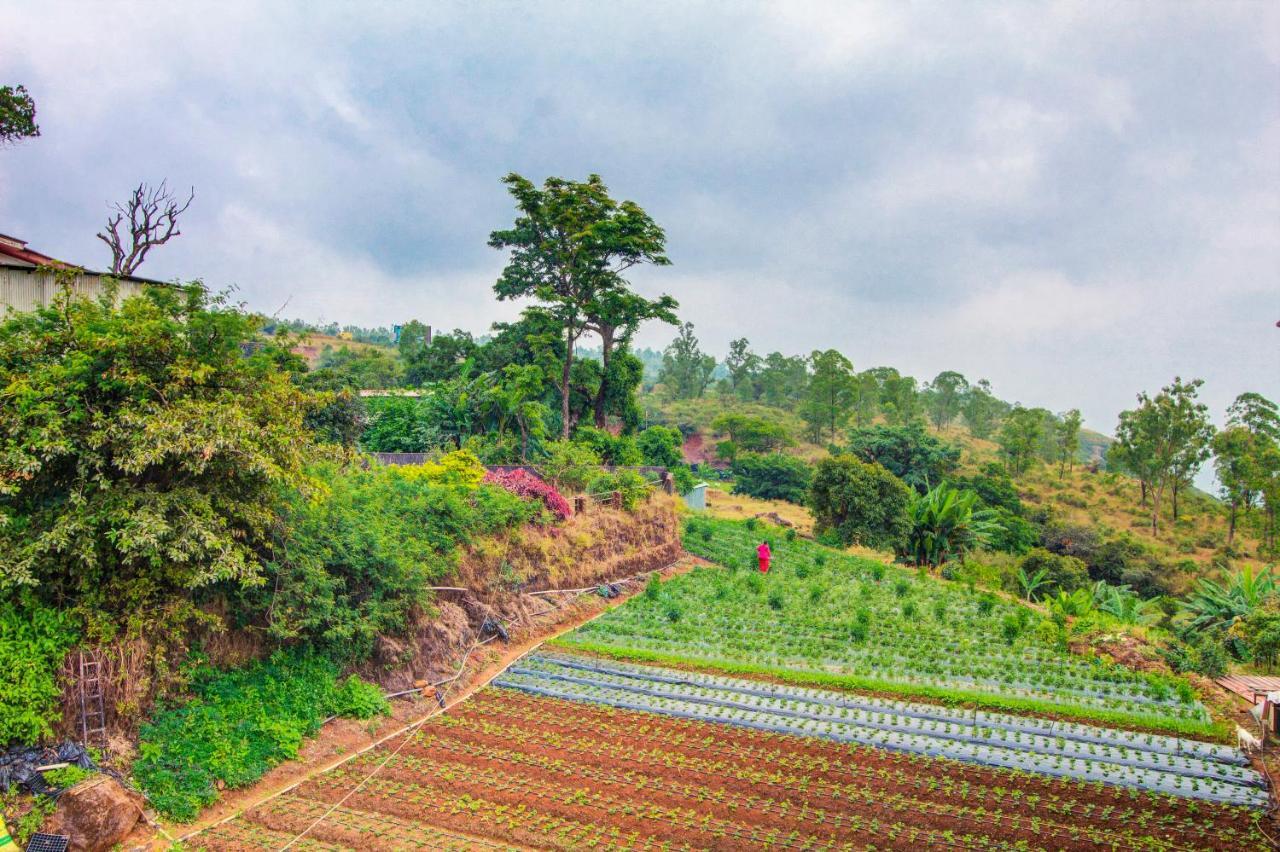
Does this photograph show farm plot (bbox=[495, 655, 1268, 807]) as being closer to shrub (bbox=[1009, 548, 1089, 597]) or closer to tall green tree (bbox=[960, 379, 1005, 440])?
shrub (bbox=[1009, 548, 1089, 597])

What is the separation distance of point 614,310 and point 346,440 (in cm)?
1098

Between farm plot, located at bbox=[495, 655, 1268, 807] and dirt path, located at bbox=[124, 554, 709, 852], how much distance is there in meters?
0.71

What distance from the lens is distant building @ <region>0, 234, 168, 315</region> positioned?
41.0ft

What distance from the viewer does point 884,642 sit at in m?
14.0

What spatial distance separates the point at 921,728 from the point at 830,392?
44468 mm

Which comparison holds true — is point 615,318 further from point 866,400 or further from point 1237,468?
point 866,400

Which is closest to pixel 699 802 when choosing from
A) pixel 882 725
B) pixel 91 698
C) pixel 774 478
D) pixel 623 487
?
pixel 882 725

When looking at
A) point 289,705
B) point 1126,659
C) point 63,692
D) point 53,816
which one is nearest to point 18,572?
point 63,692

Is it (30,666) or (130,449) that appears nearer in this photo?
(30,666)

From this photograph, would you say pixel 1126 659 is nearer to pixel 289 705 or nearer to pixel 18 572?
pixel 289 705

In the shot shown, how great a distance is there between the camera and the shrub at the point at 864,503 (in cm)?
2678

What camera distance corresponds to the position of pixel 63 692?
8117mm

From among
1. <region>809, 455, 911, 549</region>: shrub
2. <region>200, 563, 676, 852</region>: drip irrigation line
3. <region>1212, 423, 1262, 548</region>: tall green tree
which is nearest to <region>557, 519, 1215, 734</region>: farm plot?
<region>200, 563, 676, 852</region>: drip irrigation line

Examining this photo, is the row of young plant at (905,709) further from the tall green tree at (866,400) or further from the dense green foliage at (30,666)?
the tall green tree at (866,400)
